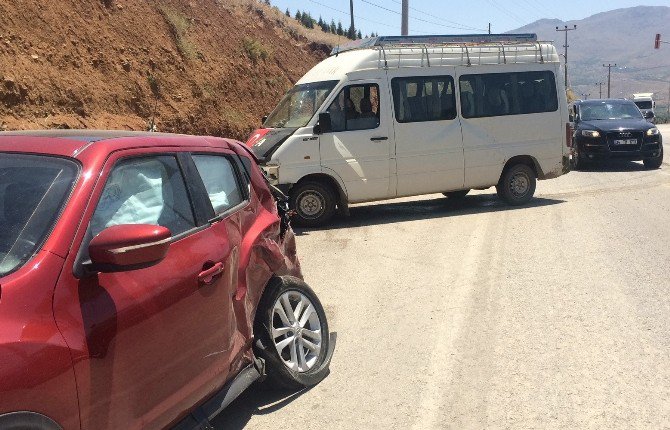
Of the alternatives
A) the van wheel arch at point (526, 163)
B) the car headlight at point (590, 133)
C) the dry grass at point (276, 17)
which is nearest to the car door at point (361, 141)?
the van wheel arch at point (526, 163)

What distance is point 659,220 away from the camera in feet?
32.7

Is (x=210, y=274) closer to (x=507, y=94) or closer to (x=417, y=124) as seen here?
(x=417, y=124)

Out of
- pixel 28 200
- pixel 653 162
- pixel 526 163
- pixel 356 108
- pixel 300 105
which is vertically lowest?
pixel 653 162

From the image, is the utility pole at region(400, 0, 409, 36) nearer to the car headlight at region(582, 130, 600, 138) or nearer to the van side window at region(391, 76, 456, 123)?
the car headlight at region(582, 130, 600, 138)

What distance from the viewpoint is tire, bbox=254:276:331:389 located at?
4094 millimetres

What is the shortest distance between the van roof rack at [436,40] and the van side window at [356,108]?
89cm

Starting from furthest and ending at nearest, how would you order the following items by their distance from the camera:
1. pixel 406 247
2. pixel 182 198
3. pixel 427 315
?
pixel 406 247 < pixel 427 315 < pixel 182 198

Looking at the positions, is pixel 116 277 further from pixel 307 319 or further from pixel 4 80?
pixel 4 80

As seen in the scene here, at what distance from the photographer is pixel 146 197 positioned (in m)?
3.29

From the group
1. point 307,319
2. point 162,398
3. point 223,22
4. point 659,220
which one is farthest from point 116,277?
point 223,22

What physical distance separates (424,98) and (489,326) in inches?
239

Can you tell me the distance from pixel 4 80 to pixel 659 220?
1291 centimetres

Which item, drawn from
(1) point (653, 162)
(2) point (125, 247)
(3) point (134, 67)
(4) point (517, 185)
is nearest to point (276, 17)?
(3) point (134, 67)

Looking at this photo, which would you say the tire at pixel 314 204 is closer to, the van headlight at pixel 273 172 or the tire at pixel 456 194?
the van headlight at pixel 273 172
